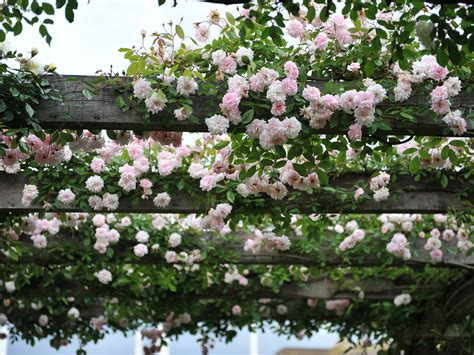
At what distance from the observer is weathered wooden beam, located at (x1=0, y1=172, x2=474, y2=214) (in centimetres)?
464

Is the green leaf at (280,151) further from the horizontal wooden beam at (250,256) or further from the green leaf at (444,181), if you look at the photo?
the horizontal wooden beam at (250,256)

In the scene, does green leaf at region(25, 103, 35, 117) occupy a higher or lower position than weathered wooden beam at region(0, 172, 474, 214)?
lower

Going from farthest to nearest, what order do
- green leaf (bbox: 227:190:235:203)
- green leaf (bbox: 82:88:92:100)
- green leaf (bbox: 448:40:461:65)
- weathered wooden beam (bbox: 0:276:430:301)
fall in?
weathered wooden beam (bbox: 0:276:430:301), green leaf (bbox: 227:190:235:203), green leaf (bbox: 82:88:92:100), green leaf (bbox: 448:40:461:65)

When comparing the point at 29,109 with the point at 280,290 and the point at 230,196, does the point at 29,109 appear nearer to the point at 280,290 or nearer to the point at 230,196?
the point at 230,196

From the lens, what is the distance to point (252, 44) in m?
3.48

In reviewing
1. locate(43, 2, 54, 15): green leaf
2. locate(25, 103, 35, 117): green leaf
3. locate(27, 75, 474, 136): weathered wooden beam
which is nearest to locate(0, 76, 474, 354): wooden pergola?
locate(27, 75, 474, 136): weathered wooden beam

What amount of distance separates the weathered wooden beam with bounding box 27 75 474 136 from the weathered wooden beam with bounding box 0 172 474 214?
4.04 ft

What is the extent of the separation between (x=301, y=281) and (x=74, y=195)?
3369mm

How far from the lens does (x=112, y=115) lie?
11.3 ft

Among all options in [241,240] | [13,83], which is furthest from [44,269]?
[13,83]

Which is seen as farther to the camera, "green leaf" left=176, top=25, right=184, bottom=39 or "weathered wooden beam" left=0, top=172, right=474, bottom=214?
"weathered wooden beam" left=0, top=172, right=474, bottom=214

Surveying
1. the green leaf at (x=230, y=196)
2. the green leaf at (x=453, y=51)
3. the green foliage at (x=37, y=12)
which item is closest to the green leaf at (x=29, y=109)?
the green foliage at (x=37, y=12)

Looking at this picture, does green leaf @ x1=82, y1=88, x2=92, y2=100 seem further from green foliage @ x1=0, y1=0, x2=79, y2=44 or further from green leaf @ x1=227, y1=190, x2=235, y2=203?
green leaf @ x1=227, y1=190, x2=235, y2=203

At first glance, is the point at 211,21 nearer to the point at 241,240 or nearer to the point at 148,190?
the point at 148,190
